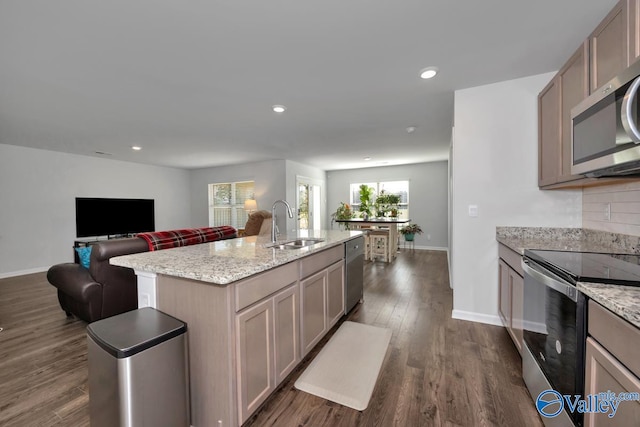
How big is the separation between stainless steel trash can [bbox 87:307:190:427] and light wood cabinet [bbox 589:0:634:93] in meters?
2.64

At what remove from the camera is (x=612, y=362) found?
85 cm

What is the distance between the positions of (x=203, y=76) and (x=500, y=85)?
2853 millimetres

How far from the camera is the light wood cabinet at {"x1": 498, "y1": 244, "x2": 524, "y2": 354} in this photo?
6.04ft

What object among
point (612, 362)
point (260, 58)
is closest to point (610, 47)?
point (612, 362)

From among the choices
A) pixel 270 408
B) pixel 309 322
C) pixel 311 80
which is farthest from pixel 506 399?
pixel 311 80

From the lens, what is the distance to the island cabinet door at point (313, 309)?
1.91 metres

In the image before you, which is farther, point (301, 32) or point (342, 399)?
point (301, 32)

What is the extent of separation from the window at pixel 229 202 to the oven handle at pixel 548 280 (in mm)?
6539

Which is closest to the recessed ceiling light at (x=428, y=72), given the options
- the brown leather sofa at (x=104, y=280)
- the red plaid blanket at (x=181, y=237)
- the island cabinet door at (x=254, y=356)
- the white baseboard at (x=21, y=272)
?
the island cabinet door at (x=254, y=356)

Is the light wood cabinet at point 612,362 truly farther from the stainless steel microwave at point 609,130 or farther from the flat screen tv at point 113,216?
the flat screen tv at point 113,216

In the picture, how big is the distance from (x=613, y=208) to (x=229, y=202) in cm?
753

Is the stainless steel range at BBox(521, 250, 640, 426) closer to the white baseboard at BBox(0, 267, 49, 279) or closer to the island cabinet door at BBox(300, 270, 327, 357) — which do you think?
the island cabinet door at BBox(300, 270, 327, 357)

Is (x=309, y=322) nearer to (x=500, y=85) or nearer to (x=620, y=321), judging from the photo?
(x=620, y=321)

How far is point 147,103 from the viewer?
9.71ft
